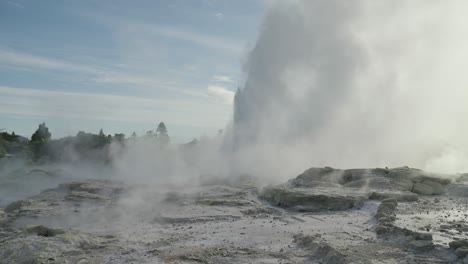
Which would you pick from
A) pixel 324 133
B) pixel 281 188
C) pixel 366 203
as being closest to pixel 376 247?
pixel 366 203

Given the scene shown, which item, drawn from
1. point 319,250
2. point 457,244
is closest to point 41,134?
point 319,250

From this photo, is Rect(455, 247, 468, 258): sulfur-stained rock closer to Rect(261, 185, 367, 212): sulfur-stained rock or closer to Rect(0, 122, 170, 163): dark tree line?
Rect(261, 185, 367, 212): sulfur-stained rock

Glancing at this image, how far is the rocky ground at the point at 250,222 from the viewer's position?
995 centimetres

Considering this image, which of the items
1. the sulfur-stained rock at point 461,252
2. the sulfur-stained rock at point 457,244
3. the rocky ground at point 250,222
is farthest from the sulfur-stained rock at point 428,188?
the sulfur-stained rock at point 461,252

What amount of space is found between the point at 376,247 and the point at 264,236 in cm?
308

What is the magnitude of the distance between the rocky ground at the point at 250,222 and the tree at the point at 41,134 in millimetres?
42954

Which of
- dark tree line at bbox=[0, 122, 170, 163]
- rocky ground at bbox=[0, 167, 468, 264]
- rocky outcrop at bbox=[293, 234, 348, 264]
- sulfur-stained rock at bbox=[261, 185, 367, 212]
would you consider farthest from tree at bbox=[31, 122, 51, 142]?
rocky outcrop at bbox=[293, 234, 348, 264]

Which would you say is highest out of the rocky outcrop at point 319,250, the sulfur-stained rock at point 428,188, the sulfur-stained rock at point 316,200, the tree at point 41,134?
the tree at point 41,134

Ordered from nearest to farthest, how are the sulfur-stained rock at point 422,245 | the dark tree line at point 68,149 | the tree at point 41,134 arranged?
the sulfur-stained rock at point 422,245 → the dark tree line at point 68,149 → the tree at point 41,134

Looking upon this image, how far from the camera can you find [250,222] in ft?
45.6

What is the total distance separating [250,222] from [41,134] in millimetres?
55791

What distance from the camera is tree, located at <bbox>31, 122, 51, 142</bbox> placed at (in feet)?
195

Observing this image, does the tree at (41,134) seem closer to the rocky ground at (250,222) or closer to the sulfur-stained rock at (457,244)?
the rocky ground at (250,222)

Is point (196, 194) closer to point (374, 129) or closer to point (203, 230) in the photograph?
point (203, 230)
